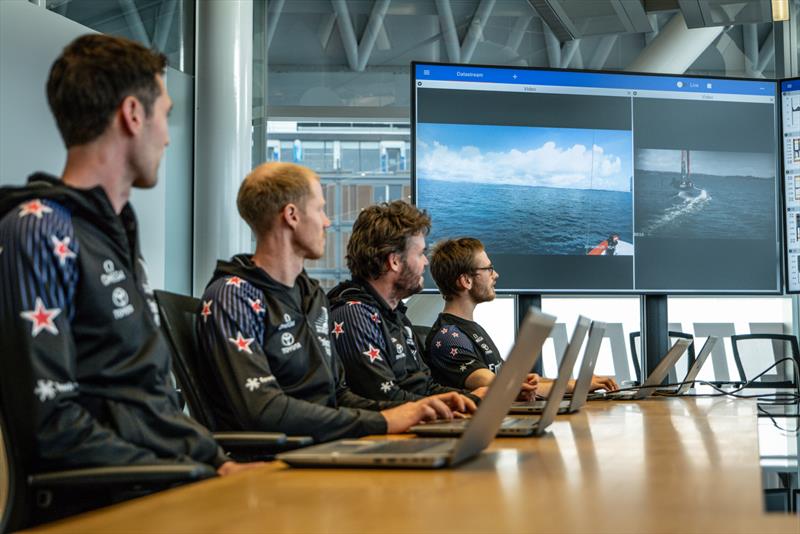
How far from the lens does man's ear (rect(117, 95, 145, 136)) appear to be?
1.70 m

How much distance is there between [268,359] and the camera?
7.47 ft

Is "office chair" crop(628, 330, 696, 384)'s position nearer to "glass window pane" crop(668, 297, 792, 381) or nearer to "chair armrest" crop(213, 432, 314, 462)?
"glass window pane" crop(668, 297, 792, 381)

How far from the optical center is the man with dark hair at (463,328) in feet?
11.6

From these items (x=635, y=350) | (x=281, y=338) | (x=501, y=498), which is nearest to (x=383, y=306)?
(x=281, y=338)

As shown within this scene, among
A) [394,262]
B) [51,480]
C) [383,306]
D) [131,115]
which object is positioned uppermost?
[131,115]

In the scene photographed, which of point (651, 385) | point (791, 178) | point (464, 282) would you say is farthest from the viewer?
point (791, 178)

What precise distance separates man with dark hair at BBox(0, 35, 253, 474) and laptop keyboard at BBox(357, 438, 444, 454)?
31 centimetres

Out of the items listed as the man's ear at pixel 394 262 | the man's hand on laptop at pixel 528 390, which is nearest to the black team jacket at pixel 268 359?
the man's ear at pixel 394 262

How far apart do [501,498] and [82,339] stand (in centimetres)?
75

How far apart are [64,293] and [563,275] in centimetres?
362

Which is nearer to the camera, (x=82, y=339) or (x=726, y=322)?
(x=82, y=339)

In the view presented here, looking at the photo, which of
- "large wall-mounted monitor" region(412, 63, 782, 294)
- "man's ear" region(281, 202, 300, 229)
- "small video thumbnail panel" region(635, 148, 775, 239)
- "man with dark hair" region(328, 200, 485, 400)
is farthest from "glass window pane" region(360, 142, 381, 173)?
"man's ear" region(281, 202, 300, 229)

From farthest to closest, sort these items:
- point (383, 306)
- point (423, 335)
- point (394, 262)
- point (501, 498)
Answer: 1. point (423, 335)
2. point (394, 262)
3. point (383, 306)
4. point (501, 498)

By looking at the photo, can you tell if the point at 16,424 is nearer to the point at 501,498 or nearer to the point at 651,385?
the point at 501,498
